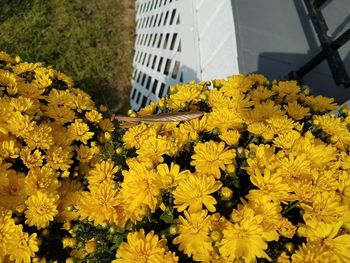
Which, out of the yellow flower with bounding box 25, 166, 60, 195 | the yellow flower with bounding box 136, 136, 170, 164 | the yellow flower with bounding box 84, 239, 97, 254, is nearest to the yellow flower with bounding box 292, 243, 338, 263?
the yellow flower with bounding box 136, 136, 170, 164

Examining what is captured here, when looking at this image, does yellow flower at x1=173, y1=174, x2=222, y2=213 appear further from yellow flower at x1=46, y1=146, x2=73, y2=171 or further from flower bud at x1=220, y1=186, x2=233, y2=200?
yellow flower at x1=46, y1=146, x2=73, y2=171

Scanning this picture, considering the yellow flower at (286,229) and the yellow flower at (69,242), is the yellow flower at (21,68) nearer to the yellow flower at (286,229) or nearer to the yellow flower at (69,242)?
the yellow flower at (69,242)

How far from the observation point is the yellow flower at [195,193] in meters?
1.14

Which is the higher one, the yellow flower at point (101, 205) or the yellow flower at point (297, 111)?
the yellow flower at point (297, 111)

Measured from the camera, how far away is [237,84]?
1633 mm

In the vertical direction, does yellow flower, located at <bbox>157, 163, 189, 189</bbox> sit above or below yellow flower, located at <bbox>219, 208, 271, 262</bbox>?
above

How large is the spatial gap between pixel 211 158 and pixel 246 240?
293 mm

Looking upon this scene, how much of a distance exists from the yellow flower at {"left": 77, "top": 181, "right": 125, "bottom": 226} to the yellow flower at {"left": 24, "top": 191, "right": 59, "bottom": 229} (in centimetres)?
12

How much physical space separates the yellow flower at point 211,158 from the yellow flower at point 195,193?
54 millimetres

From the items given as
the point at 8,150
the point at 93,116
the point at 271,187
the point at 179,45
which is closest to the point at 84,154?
the point at 93,116

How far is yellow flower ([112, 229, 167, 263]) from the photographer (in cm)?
107

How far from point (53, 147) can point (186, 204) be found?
666mm

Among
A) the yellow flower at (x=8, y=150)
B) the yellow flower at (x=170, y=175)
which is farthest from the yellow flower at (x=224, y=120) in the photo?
the yellow flower at (x=8, y=150)

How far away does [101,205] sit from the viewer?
1.24 m
